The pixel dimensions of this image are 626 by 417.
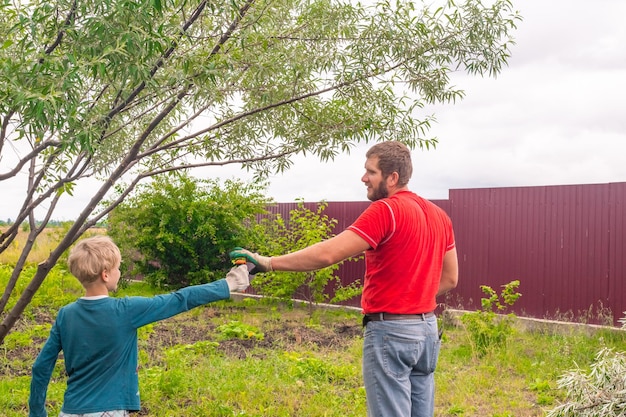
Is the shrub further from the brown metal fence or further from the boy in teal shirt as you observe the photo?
the boy in teal shirt

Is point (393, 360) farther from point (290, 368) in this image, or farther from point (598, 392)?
point (290, 368)

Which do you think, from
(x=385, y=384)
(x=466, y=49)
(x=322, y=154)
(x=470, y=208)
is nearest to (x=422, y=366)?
(x=385, y=384)

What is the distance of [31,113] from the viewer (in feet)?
10.1

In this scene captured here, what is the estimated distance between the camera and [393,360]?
3.19 metres

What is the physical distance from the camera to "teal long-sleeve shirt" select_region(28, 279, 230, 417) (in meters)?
2.89

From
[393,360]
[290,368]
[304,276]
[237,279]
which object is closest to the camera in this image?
[237,279]

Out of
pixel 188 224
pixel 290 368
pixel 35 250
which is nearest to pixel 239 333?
pixel 290 368

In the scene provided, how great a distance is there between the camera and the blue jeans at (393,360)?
3168mm

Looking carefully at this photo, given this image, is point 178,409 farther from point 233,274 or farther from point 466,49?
point 466,49

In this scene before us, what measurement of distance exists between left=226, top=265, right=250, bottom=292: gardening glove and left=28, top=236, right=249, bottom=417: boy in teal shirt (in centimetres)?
3

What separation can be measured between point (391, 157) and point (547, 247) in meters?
7.58

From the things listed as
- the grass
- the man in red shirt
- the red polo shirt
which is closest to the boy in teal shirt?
the man in red shirt

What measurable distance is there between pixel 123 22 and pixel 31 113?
76 centimetres

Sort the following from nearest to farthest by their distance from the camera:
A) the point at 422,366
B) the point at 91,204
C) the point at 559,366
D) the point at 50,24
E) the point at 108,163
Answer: the point at 422,366 < the point at 50,24 < the point at 91,204 < the point at 108,163 < the point at 559,366
